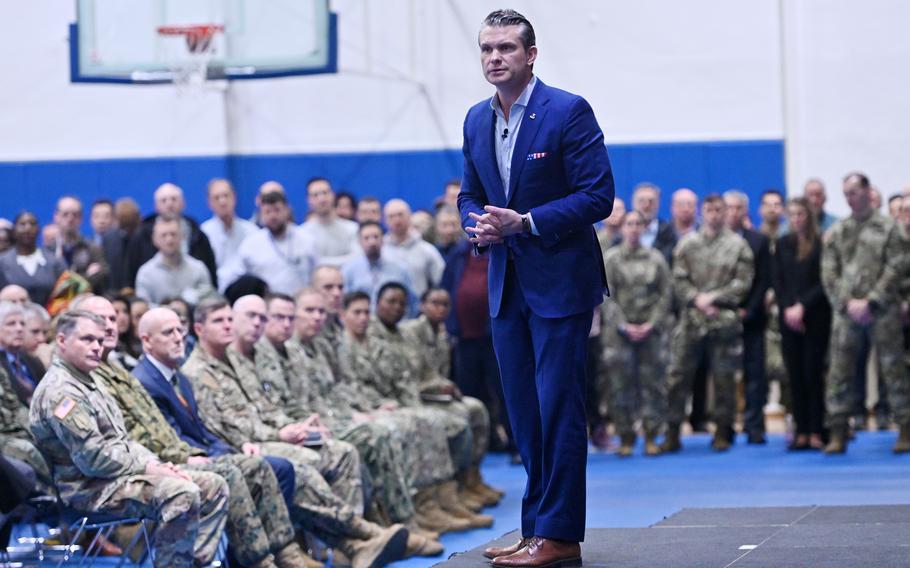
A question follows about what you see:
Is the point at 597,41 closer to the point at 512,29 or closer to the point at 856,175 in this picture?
the point at 856,175

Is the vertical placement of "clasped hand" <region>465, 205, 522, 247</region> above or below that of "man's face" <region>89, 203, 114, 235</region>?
below

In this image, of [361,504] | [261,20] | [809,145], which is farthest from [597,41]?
[361,504]

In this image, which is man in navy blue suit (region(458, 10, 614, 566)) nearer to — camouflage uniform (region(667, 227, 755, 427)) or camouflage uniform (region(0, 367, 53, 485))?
camouflage uniform (region(0, 367, 53, 485))

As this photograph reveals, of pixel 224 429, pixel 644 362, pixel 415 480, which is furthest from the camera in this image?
pixel 644 362

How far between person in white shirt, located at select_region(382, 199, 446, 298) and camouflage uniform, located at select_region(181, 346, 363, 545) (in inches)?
121

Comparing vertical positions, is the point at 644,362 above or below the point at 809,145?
below

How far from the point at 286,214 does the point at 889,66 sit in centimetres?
588

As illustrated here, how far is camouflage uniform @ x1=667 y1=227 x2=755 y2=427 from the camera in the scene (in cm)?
960

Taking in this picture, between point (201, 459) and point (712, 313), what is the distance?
4.86 meters

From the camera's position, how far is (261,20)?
10695mm

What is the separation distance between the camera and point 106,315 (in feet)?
17.8

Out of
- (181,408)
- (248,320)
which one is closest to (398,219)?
(248,320)

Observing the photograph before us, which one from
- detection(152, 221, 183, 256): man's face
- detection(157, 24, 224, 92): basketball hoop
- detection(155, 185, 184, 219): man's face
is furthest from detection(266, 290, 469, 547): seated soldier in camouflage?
detection(157, 24, 224, 92): basketball hoop

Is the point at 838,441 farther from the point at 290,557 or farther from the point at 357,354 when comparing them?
the point at 290,557
